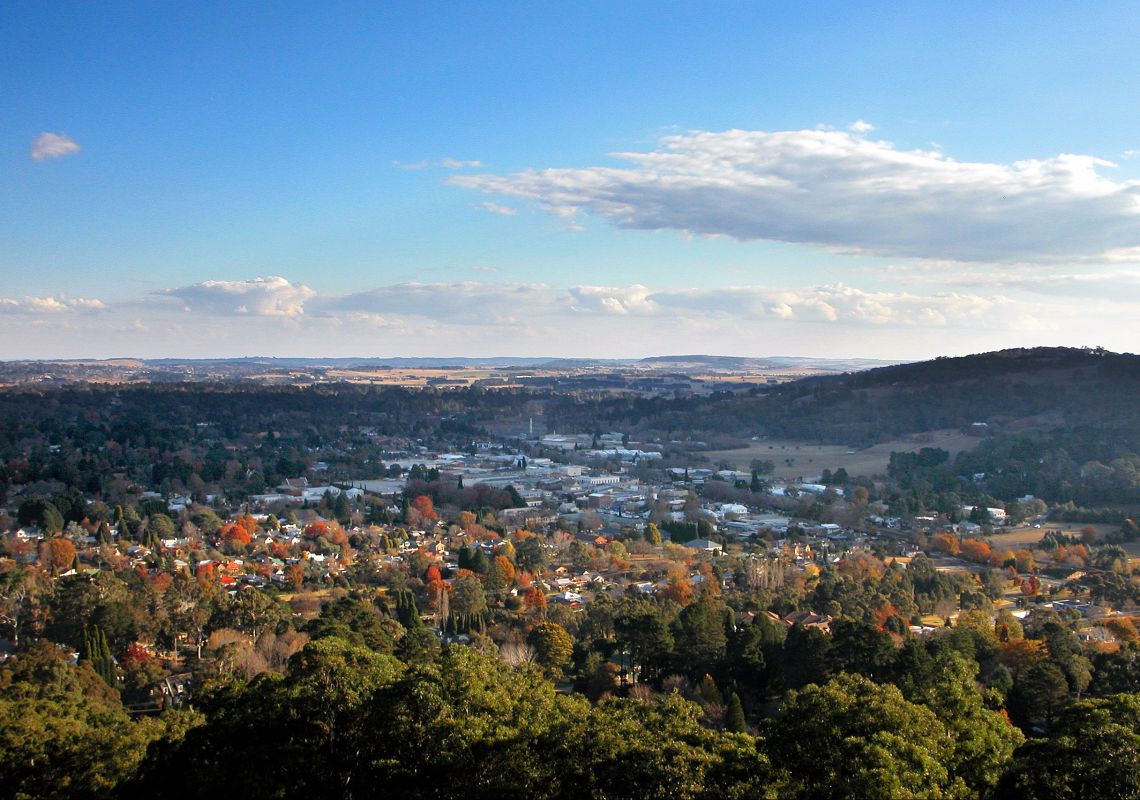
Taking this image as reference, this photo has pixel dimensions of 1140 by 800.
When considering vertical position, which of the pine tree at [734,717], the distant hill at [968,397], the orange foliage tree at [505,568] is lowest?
the orange foliage tree at [505,568]

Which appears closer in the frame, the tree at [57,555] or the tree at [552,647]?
the tree at [552,647]

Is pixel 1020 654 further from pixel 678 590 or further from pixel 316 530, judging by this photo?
pixel 316 530

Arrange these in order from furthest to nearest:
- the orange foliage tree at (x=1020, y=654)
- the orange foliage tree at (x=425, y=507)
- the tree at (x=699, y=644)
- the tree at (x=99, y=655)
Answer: the orange foliage tree at (x=425, y=507), the tree at (x=699, y=644), the orange foliage tree at (x=1020, y=654), the tree at (x=99, y=655)

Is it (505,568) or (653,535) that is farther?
(653,535)

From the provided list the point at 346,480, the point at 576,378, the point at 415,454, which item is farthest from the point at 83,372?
the point at 346,480

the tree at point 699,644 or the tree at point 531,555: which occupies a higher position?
the tree at point 699,644

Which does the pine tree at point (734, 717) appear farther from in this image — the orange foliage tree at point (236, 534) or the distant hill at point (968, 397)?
the distant hill at point (968, 397)

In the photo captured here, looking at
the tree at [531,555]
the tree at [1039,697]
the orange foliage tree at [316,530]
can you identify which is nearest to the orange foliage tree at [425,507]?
the orange foliage tree at [316,530]

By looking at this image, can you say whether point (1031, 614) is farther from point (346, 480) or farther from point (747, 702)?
point (346, 480)

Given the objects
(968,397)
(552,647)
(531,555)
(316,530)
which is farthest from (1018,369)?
(552,647)
